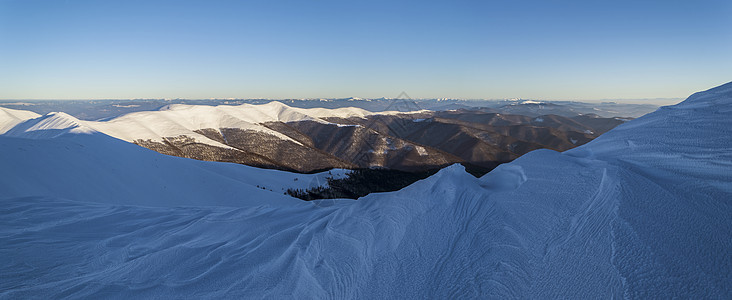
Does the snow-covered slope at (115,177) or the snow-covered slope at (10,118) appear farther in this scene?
the snow-covered slope at (10,118)

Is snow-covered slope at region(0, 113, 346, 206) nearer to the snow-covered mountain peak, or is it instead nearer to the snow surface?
the snow-covered mountain peak

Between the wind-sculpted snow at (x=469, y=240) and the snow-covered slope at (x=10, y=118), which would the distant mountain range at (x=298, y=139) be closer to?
the snow-covered slope at (x=10, y=118)

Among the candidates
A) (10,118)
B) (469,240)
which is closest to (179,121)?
(10,118)

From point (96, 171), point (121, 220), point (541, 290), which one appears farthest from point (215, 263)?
point (96, 171)

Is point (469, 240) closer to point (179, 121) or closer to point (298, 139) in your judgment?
point (298, 139)

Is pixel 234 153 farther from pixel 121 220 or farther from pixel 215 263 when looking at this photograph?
pixel 215 263

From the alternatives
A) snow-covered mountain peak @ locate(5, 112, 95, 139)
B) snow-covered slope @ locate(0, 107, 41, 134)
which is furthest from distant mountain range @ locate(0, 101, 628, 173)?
snow-covered slope @ locate(0, 107, 41, 134)

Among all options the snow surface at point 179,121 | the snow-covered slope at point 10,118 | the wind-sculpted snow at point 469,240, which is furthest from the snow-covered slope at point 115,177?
the snow-covered slope at point 10,118

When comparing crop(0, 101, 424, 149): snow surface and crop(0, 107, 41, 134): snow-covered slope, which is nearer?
crop(0, 101, 424, 149): snow surface

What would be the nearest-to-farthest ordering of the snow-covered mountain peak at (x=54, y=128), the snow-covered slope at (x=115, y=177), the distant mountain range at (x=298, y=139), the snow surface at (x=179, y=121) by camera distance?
1. the snow-covered slope at (x=115, y=177)
2. the snow-covered mountain peak at (x=54, y=128)
3. the distant mountain range at (x=298, y=139)
4. the snow surface at (x=179, y=121)
